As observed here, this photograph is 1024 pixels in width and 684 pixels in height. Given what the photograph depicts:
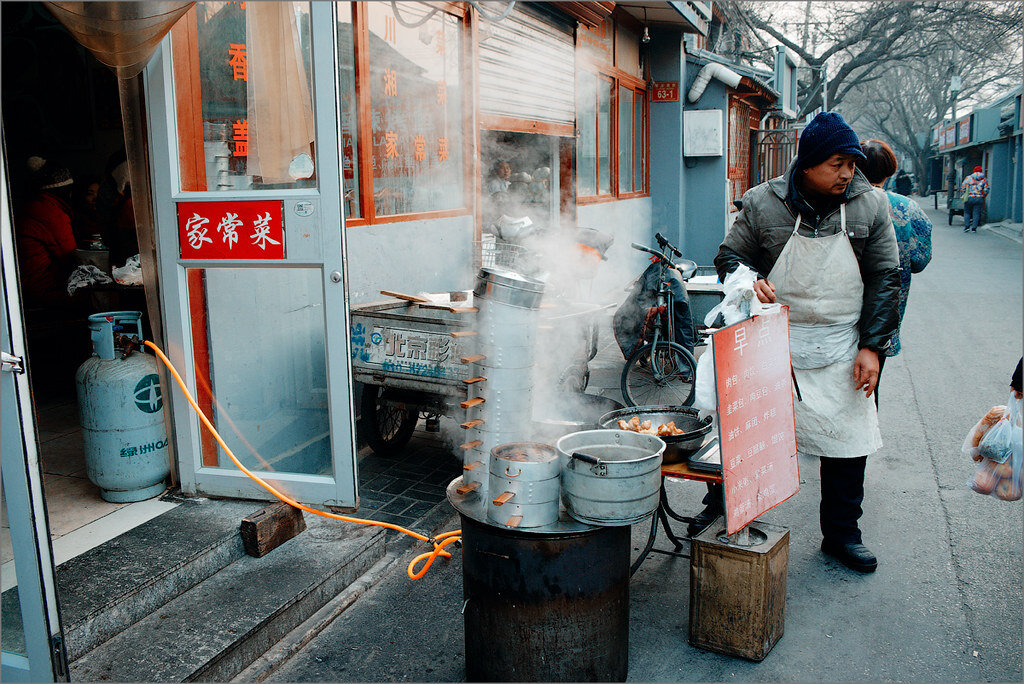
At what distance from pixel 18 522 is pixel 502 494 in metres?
1.75

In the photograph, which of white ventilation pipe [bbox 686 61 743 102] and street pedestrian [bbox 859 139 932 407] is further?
white ventilation pipe [bbox 686 61 743 102]

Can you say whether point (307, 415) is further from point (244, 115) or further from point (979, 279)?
point (979, 279)

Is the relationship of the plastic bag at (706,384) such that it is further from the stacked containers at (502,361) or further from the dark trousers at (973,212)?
the dark trousers at (973,212)

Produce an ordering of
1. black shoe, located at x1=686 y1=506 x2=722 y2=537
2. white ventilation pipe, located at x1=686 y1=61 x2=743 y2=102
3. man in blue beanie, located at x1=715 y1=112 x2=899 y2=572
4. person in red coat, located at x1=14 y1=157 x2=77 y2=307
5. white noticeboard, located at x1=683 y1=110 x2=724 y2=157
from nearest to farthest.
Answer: man in blue beanie, located at x1=715 y1=112 x2=899 y2=572 → black shoe, located at x1=686 y1=506 x2=722 y2=537 → person in red coat, located at x1=14 y1=157 x2=77 y2=307 → white ventilation pipe, located at x1=686 y1=61 x2=743 y2=102 → white noticeboard, located at x1=683 y1=110 x2=724 y2=157

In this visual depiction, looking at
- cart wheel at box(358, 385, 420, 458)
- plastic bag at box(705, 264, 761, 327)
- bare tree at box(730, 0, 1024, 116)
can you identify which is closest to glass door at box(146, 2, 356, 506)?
cart wheel at box(358, 385, 420, 458)

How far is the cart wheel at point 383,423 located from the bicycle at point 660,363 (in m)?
2.32

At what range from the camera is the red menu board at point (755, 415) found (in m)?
3.24

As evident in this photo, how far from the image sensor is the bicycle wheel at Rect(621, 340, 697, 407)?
736 cm

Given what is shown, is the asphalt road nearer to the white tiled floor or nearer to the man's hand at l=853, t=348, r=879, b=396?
the man's hand at l=853, t=348, r=879, b=396

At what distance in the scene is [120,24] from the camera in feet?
12.4

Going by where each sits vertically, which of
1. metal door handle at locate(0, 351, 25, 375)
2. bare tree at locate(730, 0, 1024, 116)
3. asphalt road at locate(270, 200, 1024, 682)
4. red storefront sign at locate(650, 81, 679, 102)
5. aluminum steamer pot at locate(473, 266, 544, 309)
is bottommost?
asphalt road at locate(270, 200, 1024, 682)

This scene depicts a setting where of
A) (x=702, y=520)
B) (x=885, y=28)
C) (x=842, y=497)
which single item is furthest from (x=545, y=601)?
(x=885, y=28)

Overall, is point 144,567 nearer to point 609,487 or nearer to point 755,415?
point 609,487

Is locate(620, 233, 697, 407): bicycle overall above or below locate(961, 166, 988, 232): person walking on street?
below
